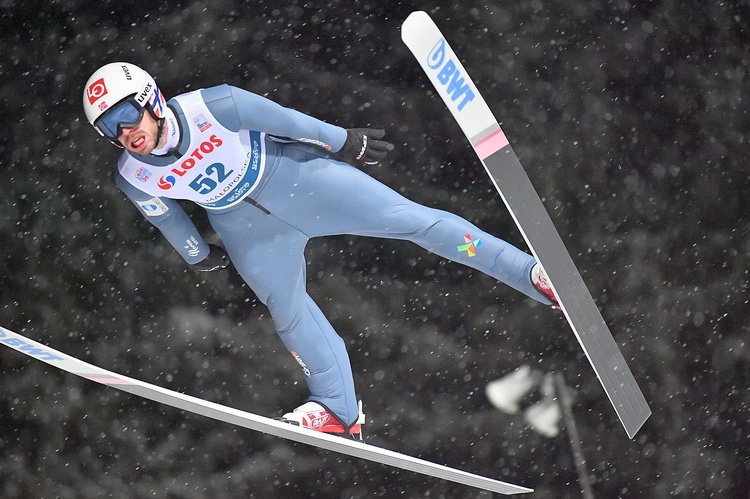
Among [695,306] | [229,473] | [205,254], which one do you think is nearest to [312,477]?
[229,473]

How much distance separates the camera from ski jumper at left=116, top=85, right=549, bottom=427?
2.77 metres

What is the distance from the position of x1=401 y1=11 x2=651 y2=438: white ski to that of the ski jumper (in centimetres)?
23

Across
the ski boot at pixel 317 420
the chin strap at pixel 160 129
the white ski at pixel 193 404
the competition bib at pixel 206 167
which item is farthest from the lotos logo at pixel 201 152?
the ski boot at pixel 317 420

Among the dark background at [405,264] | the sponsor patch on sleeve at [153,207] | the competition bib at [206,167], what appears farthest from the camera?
the dark background at [405,264]

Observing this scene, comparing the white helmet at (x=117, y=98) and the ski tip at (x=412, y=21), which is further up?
the white helmet at (x=117, y=98)

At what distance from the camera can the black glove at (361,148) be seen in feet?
9.61

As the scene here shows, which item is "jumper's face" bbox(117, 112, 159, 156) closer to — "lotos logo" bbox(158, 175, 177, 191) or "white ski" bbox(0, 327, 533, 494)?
"lotos logo" bbox(158, 175, 177, 191)

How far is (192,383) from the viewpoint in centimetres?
338

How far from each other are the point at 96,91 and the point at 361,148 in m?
0.77

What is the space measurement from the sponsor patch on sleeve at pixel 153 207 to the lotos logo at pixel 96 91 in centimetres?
37

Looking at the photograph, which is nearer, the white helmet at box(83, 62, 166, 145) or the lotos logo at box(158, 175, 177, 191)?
the white helmet at box(83, 62, 166, 145)

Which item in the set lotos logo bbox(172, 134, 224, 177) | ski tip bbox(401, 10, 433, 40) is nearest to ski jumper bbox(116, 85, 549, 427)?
lotos logo bbox(172, 134, 224, 177)

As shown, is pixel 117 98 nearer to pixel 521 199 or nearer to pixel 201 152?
pixel 201 152

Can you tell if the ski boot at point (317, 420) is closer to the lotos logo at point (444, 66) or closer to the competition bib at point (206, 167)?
the competition bib at point (206, 167)
